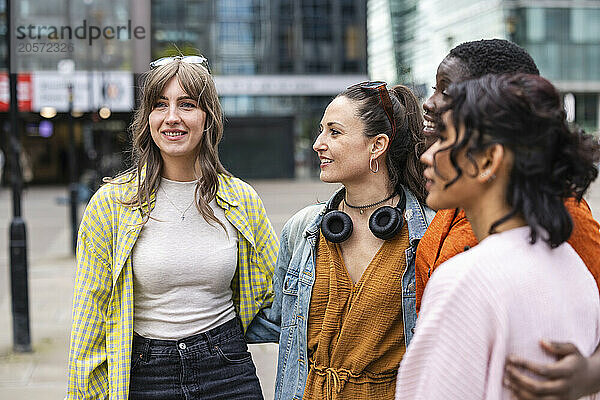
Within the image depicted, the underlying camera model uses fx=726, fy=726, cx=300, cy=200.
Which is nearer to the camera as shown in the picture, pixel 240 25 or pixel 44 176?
pixel 240 25

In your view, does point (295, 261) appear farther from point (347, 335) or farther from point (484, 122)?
point (484, 122)

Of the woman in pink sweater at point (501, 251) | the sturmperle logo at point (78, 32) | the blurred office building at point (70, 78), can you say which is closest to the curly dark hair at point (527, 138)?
the woman in pink sweater at point (501, 251)

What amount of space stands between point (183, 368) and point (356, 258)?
2.45 feet

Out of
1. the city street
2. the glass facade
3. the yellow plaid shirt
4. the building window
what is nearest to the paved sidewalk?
the city street

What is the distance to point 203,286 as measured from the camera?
271cm

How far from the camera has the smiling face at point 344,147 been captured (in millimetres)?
2641

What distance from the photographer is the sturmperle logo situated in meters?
5.88

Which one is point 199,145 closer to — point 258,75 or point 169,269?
point 169,269

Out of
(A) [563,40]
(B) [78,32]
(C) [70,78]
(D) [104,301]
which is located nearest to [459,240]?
(D) [104,301]

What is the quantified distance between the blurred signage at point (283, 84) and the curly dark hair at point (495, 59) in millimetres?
30461

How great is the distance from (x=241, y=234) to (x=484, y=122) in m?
1.52

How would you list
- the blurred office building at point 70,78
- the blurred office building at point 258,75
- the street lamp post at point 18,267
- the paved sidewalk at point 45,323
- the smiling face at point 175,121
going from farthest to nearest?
the blurred office building at point 258,75, the street lamp post at point 18,267, the blurred office building at point 70,78, the paved sidewalk at point 45,323, the smiling face at point 175,121

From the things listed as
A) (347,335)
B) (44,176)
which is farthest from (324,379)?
(44,176)

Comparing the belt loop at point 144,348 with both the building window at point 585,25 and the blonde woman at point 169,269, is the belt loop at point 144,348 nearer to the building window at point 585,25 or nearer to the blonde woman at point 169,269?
the blonde woman at point 169,269
